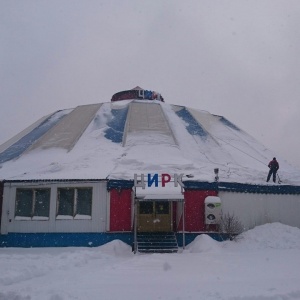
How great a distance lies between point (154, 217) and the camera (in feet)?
45.0

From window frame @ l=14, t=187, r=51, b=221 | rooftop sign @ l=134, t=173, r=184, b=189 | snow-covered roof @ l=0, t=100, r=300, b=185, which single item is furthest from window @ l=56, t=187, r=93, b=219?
rooftop sign @ l=134, t=173, r=184, b=189

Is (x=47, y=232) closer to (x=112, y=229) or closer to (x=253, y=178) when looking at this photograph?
(x=112, y=229)

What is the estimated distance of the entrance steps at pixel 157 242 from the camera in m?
12.0

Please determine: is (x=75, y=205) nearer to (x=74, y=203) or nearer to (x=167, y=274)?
(x=74, y=203)

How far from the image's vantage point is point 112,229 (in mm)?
13148

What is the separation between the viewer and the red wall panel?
43.3 ft

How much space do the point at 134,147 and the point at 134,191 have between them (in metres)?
4.59

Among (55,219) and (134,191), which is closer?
(134,191)

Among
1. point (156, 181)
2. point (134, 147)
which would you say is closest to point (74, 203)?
point (156, 181)

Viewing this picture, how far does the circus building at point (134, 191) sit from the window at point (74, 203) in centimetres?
4

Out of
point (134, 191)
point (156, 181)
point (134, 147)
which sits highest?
point (134, 147)

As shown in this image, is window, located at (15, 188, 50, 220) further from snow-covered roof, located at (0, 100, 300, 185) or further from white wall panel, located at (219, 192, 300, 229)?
white wall panel, located at (219, 192, 300, 229)

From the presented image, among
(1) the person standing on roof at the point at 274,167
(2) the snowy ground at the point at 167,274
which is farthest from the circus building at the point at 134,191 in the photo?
(2) the snowy ground at the point at 167,274

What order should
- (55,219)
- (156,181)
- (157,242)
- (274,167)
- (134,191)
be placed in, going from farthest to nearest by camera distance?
(274,167), (55,219), (156,181), (157,242), (134,191)
